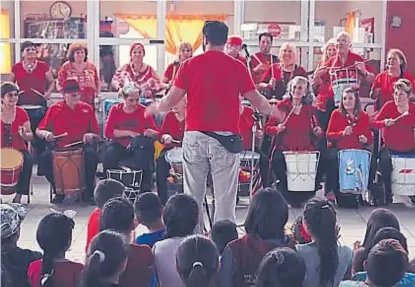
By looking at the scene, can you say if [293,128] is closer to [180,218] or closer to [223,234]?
[223,234]

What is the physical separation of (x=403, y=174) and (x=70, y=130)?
2.88 meters

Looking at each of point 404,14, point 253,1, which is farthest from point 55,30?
point 404,14

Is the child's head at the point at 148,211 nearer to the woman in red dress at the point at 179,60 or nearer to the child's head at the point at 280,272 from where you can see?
the child's head at the point at 280,272

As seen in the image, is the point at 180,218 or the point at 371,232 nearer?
the point at 180,218

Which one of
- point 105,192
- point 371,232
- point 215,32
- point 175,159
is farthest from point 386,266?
point 175,159

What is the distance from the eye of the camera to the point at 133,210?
3.66m

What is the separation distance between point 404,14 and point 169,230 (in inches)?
258

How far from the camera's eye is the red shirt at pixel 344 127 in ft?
22.9

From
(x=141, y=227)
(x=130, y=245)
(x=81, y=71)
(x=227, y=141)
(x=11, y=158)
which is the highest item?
(x=81, y=71)

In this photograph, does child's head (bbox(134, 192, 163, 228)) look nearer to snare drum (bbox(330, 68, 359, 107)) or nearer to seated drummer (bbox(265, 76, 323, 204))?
seated drummer (bbox(265, 76, 323, 204))

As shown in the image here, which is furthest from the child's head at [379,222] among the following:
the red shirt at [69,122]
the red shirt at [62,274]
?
the red shirt at [69,122]

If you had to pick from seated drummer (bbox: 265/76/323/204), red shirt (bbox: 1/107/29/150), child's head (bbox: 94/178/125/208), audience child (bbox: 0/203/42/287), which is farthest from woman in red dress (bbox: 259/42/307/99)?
audience child (bbox: 0/203/42/287)

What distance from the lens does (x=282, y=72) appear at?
308 inches

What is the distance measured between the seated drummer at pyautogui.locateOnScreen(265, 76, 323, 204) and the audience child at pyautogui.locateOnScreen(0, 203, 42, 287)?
12.0 ft
